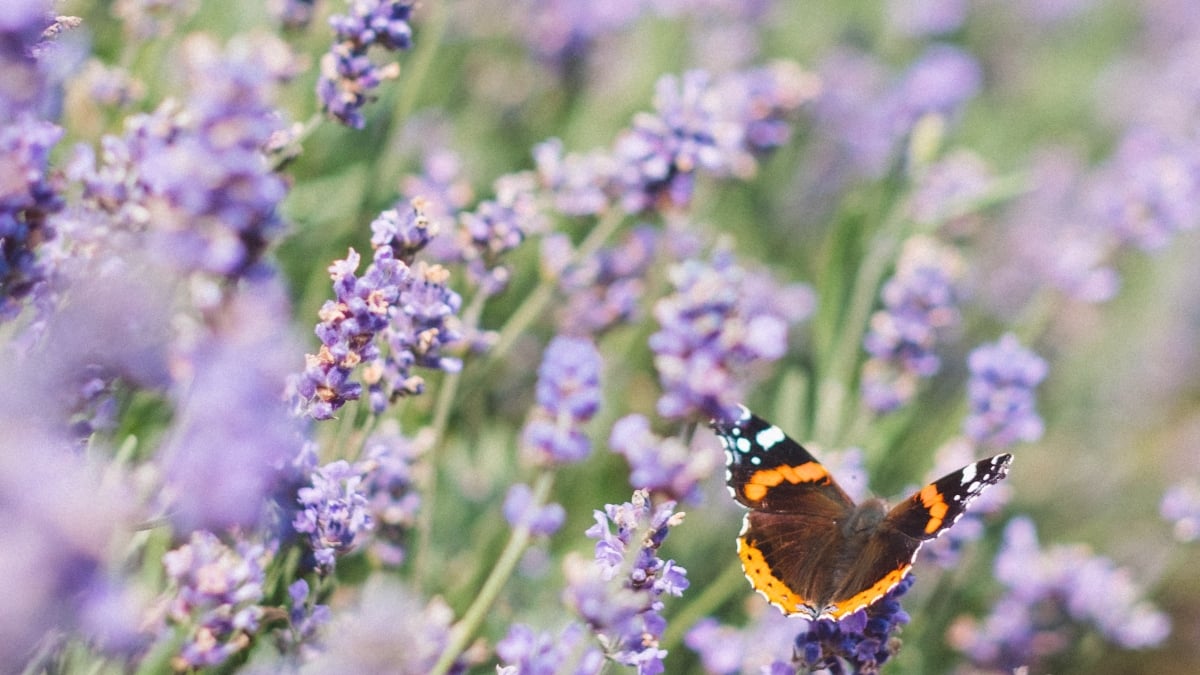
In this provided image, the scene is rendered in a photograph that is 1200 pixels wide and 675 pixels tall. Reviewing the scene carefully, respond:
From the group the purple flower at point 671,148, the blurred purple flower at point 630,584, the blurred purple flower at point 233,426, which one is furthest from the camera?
the purple flower at point 671,148

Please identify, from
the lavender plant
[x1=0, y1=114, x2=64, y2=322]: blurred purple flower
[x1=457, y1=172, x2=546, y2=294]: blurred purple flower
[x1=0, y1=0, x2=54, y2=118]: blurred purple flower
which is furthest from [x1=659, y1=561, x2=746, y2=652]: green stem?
[x1=0, y1=0, x2=54, y2=118]: blurred purple flower

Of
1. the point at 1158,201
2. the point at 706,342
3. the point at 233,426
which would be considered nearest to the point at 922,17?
the point at 1158,201

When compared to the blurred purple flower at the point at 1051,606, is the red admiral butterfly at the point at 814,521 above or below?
above

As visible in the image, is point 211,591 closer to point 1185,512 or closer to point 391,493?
point 391,493

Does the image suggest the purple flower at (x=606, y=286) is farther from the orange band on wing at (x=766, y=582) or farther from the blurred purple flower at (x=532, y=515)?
the orange band on wing at (x=766, y=582)

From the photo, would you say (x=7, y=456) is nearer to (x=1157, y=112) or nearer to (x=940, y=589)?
→ (x=940, y=589)

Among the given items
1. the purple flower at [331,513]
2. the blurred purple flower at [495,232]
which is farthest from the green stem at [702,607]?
the purple flower at [331,513]

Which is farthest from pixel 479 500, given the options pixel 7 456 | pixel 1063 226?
pixel 1063 226

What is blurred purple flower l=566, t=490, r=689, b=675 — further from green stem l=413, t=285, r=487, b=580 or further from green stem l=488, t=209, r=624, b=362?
green stem l=488, t=209, r=624, b=362
